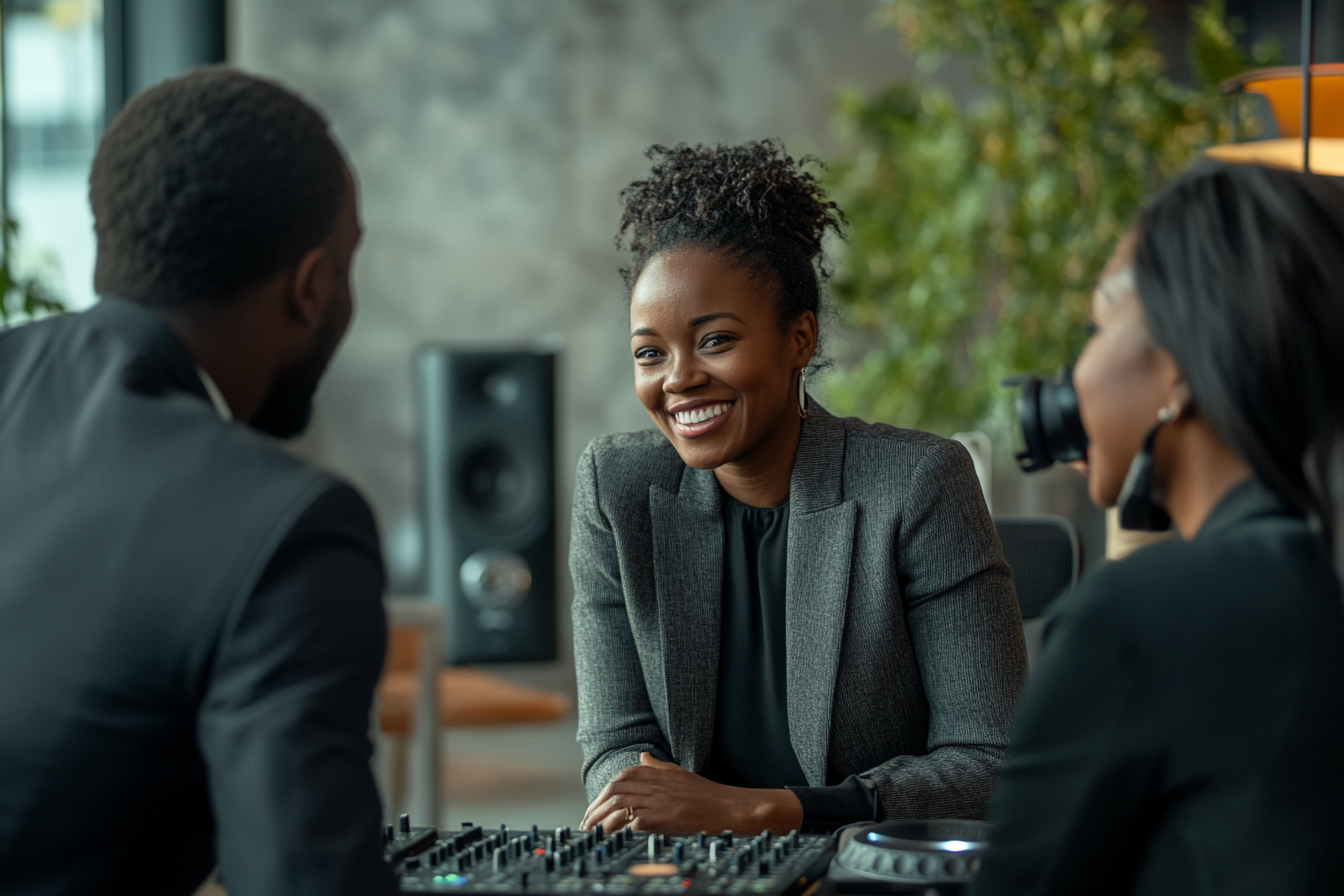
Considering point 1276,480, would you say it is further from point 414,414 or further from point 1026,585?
point 414,414

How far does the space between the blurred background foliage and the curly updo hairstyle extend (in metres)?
2.33

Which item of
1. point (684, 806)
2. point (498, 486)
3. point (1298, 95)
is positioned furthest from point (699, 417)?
point (498, 486)

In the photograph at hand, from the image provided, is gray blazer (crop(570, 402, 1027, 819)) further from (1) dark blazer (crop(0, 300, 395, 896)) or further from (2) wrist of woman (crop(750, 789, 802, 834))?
(1) dark blazer (crop(0, 300, 395, 896))

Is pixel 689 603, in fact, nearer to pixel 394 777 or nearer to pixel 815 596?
pixel 815 596

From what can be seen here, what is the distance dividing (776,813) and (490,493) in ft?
8.79

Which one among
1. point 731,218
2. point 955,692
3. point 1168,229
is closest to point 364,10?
point 731,218

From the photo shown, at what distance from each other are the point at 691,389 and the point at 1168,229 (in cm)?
76

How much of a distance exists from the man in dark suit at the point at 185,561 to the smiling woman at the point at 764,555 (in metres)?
0.68

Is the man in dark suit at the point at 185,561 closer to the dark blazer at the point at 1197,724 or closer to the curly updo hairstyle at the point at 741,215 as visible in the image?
the dark blazer at the point at 1197,724

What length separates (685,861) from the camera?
94cm

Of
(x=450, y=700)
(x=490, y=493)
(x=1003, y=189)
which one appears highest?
(x=1003, y=189)

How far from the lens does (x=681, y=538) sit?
1574 millimetres

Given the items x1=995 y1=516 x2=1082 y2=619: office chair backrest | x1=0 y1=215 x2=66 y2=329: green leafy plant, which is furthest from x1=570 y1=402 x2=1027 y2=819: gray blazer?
x1=0 y1=215 x2=66 y2=329: green leafy plant

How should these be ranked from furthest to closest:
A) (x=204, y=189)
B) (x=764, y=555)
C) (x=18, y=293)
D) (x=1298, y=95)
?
(x=18, y=293), (x=1298, y=95), (x=764, y=555), (x=204, y=189)
